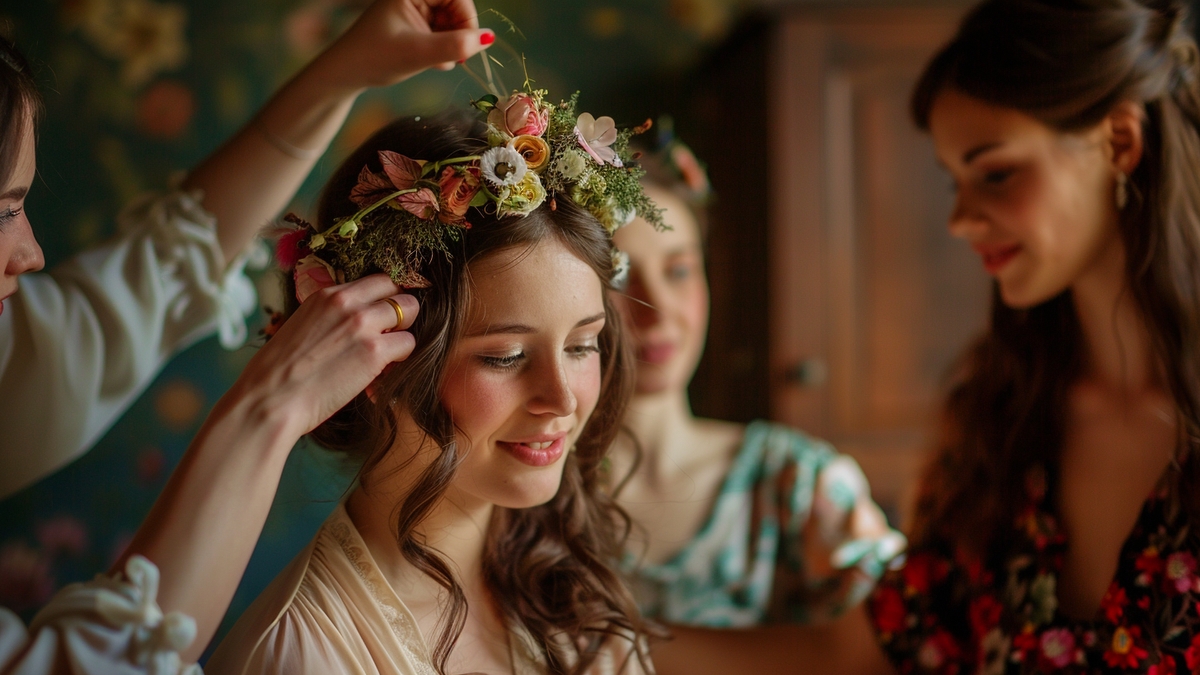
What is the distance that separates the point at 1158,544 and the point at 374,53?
122 centimetres

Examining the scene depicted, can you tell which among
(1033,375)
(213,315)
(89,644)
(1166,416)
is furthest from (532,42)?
(89,644)

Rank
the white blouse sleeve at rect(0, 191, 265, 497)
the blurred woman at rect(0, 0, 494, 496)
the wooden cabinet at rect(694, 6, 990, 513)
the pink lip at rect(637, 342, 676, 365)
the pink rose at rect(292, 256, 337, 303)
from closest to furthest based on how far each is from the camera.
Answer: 1. the pink rose at rect(292, 256, 337, 303)
2. the blurred woman at rect(0, 0, 494, 496)
3. the white blouse sleeve at rect(0, 191, 265, 497)
4. the pink lip at rect(637, 342, 676, 365)
5. the wooden cabinet at rect(694, 6, 990, 513)

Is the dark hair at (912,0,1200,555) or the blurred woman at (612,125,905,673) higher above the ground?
the dark hair at (912,0,1200,555)

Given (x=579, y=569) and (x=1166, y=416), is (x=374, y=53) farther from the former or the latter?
(x=1166, y=416)

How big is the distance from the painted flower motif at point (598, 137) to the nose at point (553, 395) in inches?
9.3

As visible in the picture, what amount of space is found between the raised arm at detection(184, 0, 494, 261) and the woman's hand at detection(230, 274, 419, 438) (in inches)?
12.3

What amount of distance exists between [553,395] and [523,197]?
0.21 metres

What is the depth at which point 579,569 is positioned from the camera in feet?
3.91

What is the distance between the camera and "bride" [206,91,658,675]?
926 millimetres

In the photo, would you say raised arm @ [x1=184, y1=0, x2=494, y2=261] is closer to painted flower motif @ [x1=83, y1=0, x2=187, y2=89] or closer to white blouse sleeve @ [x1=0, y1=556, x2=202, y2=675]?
white blouse sleeve @ [x1=0, y1=556, x2=202, y2=675]

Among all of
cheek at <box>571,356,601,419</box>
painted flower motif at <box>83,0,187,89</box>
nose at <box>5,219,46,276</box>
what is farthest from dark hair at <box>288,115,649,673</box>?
painted flower motif at <box>83,0,187,89</box>

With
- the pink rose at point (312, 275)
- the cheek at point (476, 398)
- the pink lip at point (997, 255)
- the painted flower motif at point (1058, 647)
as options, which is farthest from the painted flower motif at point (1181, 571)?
the pink rose at point (312, 275)

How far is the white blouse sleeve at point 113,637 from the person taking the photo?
0.72 m

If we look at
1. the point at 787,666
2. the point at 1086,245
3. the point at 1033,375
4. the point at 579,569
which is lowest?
the point at 787,666
